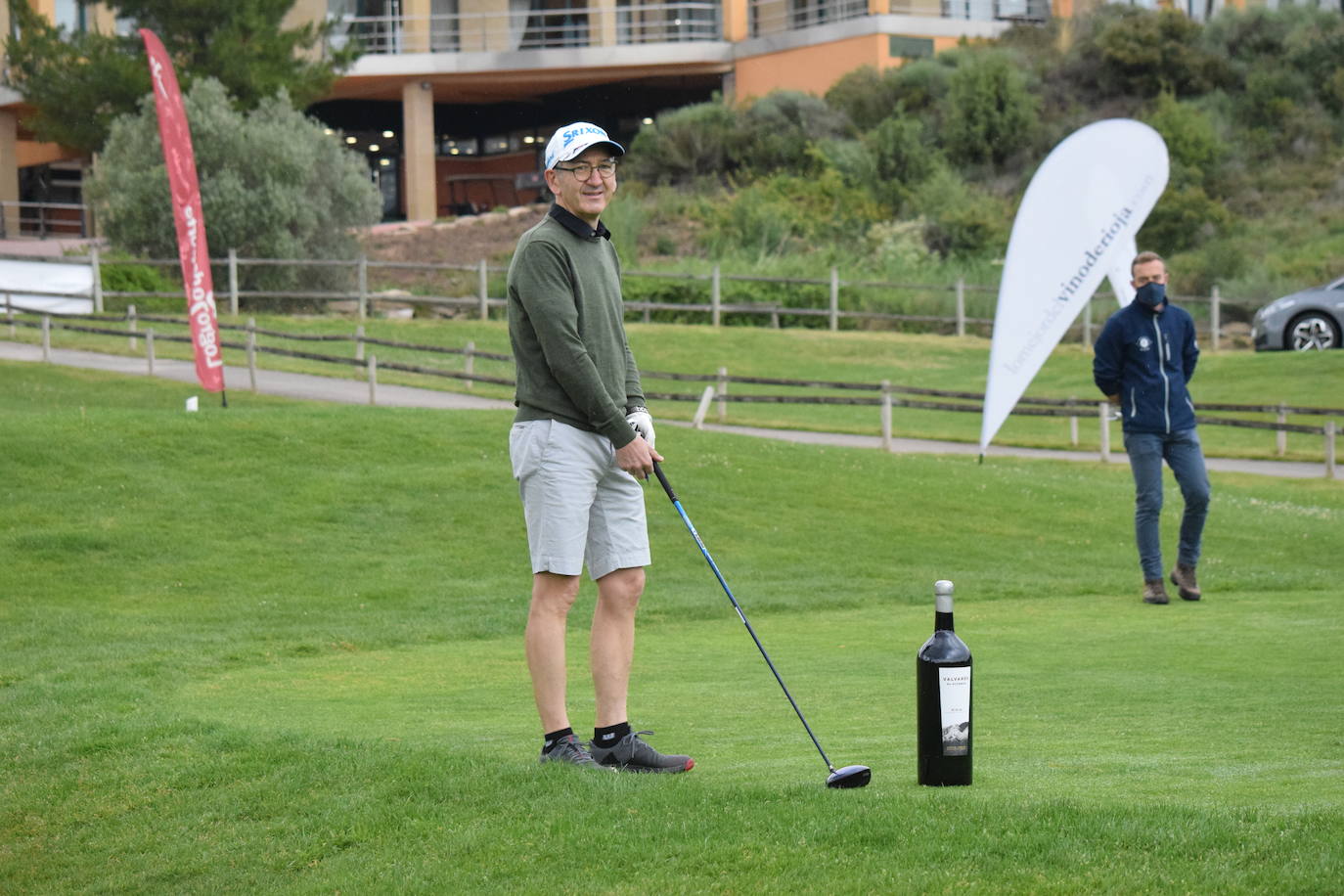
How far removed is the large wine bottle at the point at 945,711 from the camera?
5.25 m

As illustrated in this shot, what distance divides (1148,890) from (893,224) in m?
41.6

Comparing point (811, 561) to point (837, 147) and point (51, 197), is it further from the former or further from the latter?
point (51, 197)

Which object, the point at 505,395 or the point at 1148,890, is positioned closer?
the point at 1148,890

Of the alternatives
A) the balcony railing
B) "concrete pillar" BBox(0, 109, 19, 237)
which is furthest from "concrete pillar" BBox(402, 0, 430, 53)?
"concrete pillar" BBox(0, 109, 19, 237)

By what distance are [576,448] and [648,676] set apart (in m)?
3.64

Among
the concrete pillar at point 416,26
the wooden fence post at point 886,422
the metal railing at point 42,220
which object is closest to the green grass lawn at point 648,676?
the wooden fence post at point 886,422

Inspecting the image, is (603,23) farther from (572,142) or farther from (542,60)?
(572,142)

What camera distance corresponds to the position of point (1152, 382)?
453 inches

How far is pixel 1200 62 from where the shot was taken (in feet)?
162

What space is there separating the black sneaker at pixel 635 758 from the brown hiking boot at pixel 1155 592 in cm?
723

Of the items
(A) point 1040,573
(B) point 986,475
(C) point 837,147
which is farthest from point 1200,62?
(A) point 1040,573

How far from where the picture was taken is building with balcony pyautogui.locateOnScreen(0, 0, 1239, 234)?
55.5 m

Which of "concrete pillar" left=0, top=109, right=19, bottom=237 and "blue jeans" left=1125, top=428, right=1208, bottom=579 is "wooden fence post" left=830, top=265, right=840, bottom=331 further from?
"concrete pillar" left=0, top=109, right=19, bottom=237

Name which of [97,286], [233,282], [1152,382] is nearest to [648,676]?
[1152,382]
